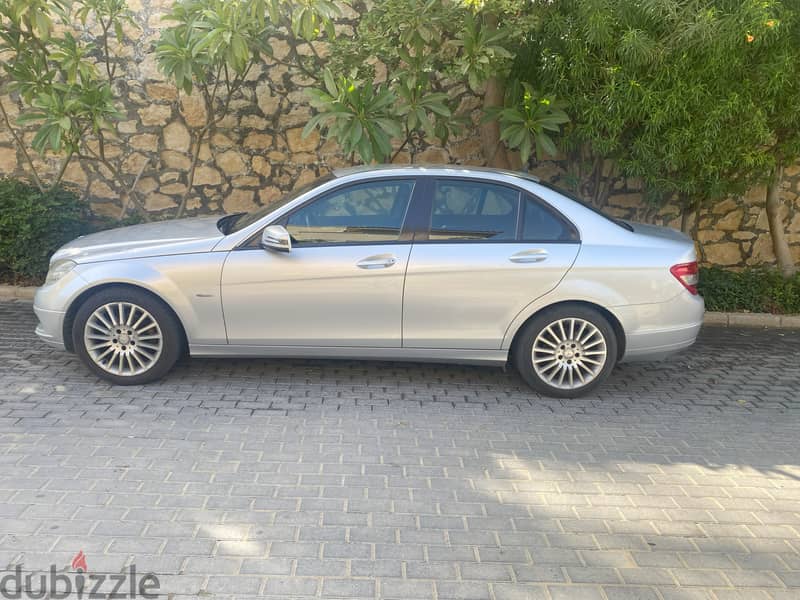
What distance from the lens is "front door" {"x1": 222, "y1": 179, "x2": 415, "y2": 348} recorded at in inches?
190

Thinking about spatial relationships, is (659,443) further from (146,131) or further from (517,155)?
(146,131)

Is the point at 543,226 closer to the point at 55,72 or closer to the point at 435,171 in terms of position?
the point at 435,171

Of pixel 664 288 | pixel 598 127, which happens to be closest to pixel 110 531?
pixel 664 288

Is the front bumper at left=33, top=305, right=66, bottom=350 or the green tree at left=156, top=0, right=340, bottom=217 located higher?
the green tree at left=156, top=0, right=340, bottom=217

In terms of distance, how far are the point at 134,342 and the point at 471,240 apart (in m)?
2.54

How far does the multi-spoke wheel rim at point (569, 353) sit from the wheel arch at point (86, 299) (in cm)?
262

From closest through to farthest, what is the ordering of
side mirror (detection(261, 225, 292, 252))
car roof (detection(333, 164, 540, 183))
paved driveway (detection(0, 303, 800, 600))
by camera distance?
paved driveway (detection(0, 303, 800, 600)) < side mirror (detection(261, 225, 292, 252)) < car roof (detection(333, 164, 540, 183))

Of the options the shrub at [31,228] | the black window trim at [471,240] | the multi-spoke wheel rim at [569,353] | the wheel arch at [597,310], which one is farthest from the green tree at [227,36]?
the multi-spoke wheel rim at [569,353]

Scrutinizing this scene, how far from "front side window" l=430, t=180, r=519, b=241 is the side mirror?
1032 mm

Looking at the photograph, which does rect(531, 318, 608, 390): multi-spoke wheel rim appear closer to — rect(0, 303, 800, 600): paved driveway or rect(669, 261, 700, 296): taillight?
rect(0, 303, 800, 600): paved driveway

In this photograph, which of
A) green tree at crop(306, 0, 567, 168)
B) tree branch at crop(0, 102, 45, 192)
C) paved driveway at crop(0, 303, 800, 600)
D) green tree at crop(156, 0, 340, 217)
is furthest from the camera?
tree branch at crop(0, 102, 45, 192)

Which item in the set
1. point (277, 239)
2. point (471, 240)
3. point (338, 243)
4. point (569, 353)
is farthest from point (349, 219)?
point (569, 353)

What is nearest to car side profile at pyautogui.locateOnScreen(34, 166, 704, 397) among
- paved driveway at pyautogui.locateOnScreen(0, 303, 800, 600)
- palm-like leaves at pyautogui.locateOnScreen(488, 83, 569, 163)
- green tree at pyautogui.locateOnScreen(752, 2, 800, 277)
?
paved driveway at pyautogui.locateOnScreen(0, 303, 800, 600)

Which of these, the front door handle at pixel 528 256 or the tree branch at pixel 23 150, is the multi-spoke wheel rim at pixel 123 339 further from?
the tree branch at pixel 23 150
